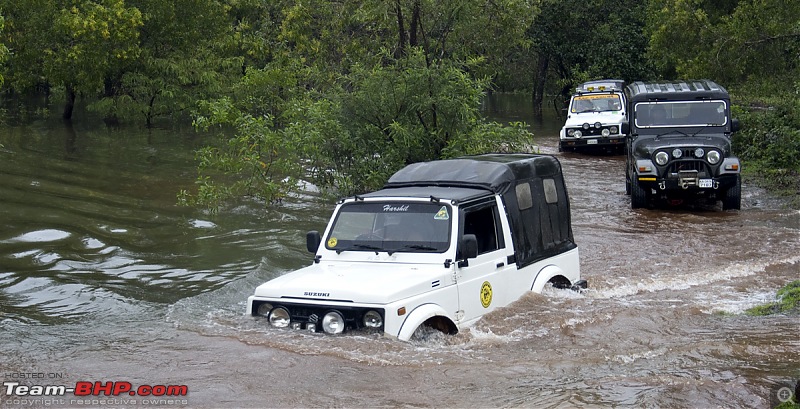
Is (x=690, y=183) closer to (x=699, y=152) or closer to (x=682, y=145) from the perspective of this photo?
(x=699, y=152)

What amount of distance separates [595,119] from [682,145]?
1228 cm

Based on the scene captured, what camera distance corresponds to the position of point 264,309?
8031 mm

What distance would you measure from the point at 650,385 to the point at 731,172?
1090 centimetres

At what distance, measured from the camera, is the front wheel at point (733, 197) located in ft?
56.5

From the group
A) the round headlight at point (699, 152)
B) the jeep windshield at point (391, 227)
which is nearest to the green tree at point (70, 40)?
the round headlight at point (699, 152)

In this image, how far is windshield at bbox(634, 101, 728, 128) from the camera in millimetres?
17609

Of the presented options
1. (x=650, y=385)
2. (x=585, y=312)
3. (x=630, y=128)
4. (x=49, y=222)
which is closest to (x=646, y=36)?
(x=630, y=128)

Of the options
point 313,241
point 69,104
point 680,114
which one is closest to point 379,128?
point 680,114

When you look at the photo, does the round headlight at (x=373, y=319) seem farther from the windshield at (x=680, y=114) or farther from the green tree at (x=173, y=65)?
the green tree at (x=173, y=65)

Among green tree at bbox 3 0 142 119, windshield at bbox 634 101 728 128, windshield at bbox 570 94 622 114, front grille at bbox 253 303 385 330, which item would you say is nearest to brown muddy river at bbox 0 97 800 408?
front grille at bbox 253 303 385 330

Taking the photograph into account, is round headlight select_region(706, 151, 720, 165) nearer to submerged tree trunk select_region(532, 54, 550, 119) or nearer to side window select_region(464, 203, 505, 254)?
side window select_region(464, 203, 505, 254)

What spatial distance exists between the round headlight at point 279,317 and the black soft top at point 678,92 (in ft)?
39.6

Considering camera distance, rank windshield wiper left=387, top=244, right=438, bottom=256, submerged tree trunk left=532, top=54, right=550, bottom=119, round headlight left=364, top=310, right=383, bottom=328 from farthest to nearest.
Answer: submerged tree trunk left=532, top=54, right=550, bottom=119 → windshield wiper left=387, top=244, right=438, bottom=256 → round headlight left=364, top=310, right=383, bottom=328

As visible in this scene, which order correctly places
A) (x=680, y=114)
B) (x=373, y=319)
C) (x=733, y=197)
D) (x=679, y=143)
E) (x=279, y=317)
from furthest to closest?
(x=680, y=114) < (x=733, y=197) < (x=679, y=143) < (x=279, y=317) < (x=373, y=319)
